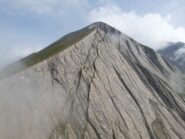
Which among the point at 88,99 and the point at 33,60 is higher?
the point at 33,60

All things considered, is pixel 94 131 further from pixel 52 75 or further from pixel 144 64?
pixel 144 64

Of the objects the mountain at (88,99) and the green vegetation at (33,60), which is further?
the green vegetation at (33,60)

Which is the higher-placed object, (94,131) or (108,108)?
(108,108)

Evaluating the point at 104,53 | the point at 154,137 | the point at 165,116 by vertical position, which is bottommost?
the point at 154,137

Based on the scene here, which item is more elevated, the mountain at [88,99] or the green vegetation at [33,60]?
the green vegetation at [33,60]

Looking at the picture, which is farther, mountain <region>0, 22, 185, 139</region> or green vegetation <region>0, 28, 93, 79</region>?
green vegetation <region>0, 28, 93, 79</region>

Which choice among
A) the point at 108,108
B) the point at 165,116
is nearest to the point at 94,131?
the point at 108,108

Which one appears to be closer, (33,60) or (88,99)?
(88,99)

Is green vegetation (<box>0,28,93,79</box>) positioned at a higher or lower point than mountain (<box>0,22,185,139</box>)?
higher
